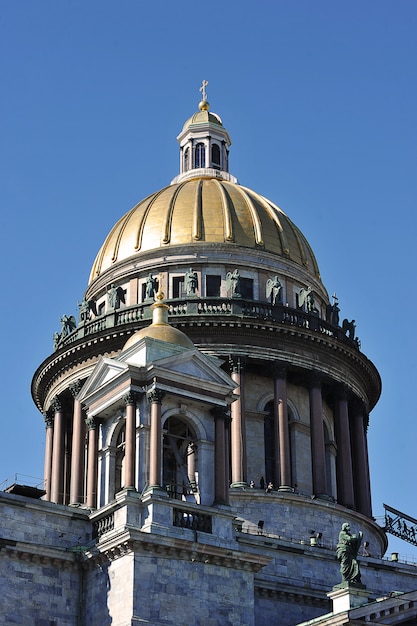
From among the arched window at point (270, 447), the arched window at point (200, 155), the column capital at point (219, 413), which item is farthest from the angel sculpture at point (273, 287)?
the column capital at point (219, 413)

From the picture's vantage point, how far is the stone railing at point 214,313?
62594 mm

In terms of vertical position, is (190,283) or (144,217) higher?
(144,217)

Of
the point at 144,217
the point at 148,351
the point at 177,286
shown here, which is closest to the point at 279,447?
the point at 177,286

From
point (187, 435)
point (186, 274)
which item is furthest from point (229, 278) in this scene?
point (187, 435)

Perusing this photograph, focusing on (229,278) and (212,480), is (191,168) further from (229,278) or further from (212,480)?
(212,480)

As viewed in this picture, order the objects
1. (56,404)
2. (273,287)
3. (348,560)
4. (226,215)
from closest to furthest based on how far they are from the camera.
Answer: (348,560) < (273,287) < (56,404) < (226,215)

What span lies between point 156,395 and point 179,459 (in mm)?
4008

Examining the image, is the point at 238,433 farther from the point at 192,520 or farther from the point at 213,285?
the point at 192,520

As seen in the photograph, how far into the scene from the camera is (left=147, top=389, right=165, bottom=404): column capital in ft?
150

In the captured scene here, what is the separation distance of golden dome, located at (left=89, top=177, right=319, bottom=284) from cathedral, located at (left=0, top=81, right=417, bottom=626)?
12cm

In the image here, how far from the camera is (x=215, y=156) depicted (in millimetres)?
74500

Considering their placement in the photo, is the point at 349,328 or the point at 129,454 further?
the point at 349,328

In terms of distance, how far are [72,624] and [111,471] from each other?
637 centimetres

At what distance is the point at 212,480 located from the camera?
4656 centimetres
